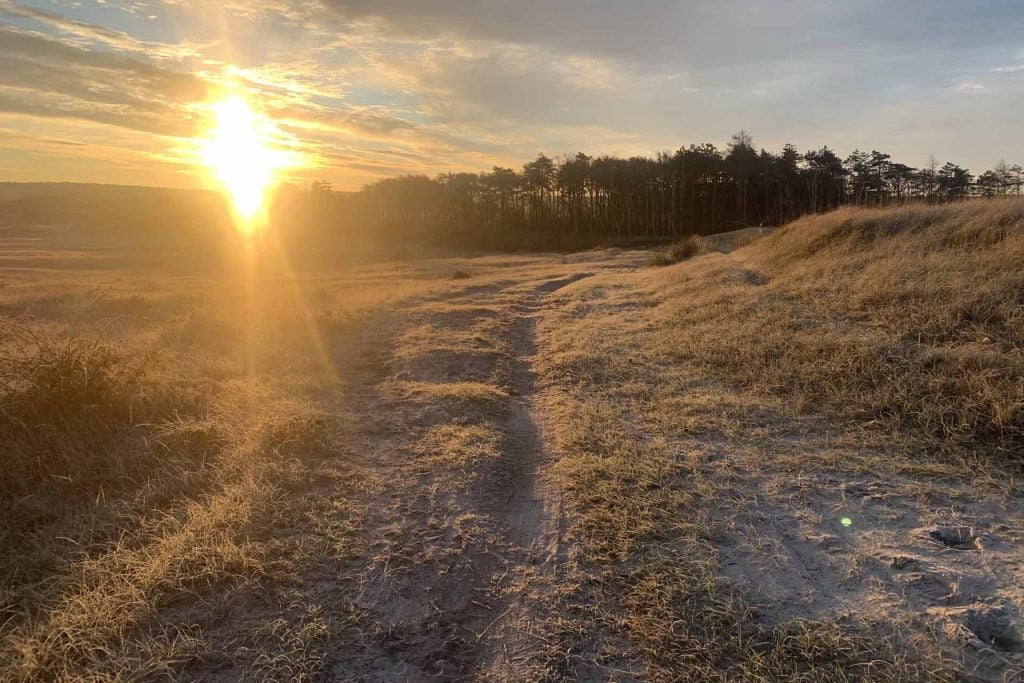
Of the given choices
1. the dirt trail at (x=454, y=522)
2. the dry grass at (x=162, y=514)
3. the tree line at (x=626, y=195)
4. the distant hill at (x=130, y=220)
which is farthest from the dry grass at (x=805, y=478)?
the distant hill at (x=130, y=220)

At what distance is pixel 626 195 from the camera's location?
68688mm

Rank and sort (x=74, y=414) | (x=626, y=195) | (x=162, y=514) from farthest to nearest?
(x=626, y=195) → (x=74, y=414) → (x=162, y=514)

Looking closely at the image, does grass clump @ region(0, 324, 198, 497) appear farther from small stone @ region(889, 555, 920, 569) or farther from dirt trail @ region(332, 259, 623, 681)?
small stone @ region(889, 555, 920, 569)

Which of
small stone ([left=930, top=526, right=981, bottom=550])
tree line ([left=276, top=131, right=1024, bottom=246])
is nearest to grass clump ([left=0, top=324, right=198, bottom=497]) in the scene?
small stone ([left=930, top=526, right=981, bottom=550])

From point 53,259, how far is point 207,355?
46275 mm

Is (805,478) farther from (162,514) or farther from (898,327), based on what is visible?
(162,514)

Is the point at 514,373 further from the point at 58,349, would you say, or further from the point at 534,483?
the point at 58,349

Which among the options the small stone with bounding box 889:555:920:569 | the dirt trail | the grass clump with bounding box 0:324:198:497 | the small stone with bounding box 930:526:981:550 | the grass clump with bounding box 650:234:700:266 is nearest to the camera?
the dirt trail

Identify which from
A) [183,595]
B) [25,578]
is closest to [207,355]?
[25,578]

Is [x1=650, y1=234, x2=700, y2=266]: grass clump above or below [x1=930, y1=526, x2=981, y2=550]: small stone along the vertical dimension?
above

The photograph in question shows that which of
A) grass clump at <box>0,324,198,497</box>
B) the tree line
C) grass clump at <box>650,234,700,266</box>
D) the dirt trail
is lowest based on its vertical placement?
the dirt trail

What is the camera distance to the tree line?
188ft

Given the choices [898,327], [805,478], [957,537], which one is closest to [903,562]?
[957,537]

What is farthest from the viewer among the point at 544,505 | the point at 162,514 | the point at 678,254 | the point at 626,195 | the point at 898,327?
the point at 626,195
